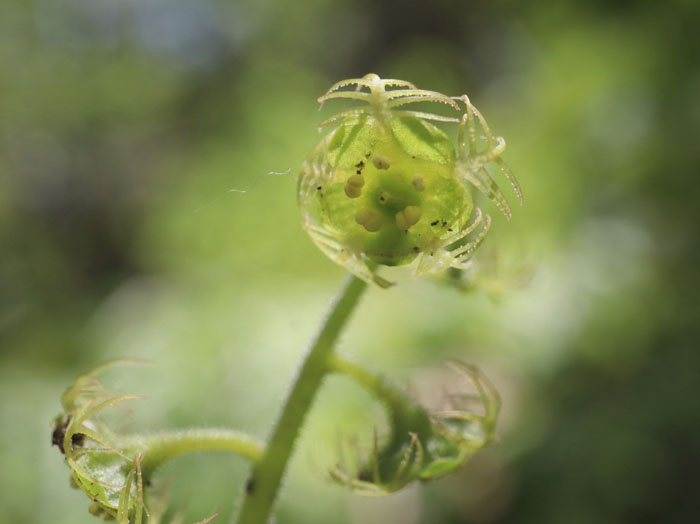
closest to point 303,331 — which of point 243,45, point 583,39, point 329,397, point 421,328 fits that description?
point 329,397

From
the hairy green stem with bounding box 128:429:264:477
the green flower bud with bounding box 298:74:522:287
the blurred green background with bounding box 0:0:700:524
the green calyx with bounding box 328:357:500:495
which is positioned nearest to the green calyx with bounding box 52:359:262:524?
the hairy green stem with bounding box 128:429:264:477

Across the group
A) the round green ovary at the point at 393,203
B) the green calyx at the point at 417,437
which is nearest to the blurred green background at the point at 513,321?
the green calyx at the point at 417,437

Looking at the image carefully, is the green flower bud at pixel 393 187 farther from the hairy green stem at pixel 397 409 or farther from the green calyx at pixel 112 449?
the green calyx at pixel 112 449

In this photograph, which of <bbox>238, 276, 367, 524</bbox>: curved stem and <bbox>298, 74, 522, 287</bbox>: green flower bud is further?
<bbox>238, 276, 367, 524</bbox>: curved stem

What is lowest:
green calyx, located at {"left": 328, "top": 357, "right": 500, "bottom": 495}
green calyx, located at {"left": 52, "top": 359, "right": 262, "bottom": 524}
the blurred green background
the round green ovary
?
green calyx, located at {"left": 52, "top": 359, "right": 262, "bottom": 524}

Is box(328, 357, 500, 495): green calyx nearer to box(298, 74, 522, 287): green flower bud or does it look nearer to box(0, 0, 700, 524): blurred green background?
box(298, 74, 522, 287): green flower bud

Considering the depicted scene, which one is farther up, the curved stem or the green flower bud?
the green flower bud

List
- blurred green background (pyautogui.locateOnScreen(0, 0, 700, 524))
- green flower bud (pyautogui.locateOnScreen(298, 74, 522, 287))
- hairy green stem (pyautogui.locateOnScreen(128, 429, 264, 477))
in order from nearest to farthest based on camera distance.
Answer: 1. green flower bud (pyautogui.locateOnScreen(298, 74, 522, 287))
2. hairy green stem (pyautogui.locateOnScreen(128, 429, 264, 477))
3. blurred green background (pyautogui.locateOnScreen(0, 0, 700, 524))
